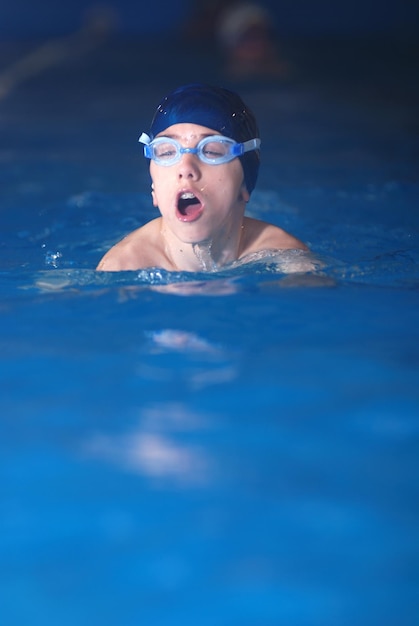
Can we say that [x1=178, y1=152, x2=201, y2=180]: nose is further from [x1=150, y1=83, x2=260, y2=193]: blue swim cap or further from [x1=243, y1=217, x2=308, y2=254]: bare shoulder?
[x1=243, y1=217, x2=308, y2=254]: bare shoulder

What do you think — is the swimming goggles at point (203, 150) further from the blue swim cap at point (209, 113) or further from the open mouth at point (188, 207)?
the open mouth at point (188, 207)

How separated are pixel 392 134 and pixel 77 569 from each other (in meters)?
7.66

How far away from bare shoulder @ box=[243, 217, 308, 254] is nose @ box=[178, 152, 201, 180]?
0.54 meters

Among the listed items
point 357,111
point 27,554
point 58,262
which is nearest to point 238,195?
point 58,262

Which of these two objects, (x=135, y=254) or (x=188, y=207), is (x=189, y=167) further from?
(x=135, y=254)

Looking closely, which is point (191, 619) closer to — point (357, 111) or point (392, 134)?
point (392, 134)

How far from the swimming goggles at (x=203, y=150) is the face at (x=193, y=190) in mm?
18

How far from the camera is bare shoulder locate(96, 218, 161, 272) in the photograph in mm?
4047

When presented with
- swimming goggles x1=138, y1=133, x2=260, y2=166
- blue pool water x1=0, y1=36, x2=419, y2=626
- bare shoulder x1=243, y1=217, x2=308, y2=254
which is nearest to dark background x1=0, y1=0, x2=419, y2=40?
blue pool water x1=0, y1=36, x2=419, y2=626

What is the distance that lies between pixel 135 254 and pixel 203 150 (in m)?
0.56

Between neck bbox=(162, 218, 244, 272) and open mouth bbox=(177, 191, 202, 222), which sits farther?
neck bbox=(162, 218, 244, 272)

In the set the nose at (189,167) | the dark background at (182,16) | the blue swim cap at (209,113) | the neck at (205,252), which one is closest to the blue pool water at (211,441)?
the neck at (205,252)

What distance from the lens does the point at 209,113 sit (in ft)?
12.6

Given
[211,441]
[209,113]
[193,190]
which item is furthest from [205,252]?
[211,441]
